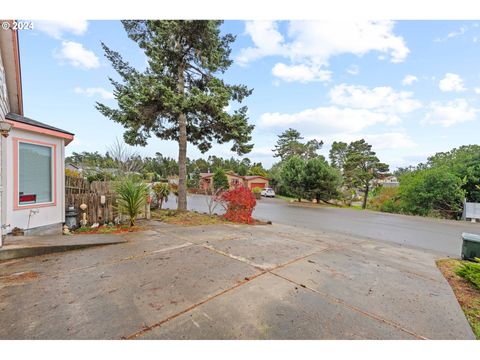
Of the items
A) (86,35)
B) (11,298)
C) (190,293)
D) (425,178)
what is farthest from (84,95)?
(425,178)

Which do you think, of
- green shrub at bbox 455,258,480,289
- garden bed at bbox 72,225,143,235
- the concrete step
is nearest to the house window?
garden bed at bbox 72,225,143,235

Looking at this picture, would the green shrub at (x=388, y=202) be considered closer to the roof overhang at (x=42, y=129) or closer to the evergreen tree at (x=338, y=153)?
the roof overhang at (x=42, y=129)

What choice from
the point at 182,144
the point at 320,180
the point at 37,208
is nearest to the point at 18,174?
the point at 37,208

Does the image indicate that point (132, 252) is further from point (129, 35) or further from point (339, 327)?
point (129, 35)

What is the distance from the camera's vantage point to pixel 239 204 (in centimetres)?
812

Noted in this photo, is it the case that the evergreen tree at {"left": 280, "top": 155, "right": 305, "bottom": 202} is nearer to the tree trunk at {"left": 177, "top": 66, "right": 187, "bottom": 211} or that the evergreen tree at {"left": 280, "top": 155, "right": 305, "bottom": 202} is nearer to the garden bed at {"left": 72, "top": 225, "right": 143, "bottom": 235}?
the tree trunk at {"left": 177, "top": 66, "right": 187, "bottom": 211}

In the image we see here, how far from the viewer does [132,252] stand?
3.79m

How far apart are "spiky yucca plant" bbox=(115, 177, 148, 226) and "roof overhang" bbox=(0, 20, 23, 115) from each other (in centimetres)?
374

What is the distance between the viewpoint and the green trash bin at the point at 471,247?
14.6 feet

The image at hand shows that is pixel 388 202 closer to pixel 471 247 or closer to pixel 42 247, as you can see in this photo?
pixel 471 247

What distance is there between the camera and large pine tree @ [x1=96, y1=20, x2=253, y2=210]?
714 centimetres

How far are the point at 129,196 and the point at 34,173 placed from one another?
209 cm

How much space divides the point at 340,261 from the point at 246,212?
15.1ft

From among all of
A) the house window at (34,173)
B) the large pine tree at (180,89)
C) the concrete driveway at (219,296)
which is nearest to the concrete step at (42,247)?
the concrete driveway at (219,296)
